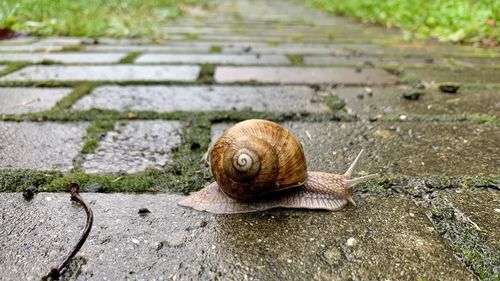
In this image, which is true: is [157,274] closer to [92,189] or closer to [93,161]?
[92,189]

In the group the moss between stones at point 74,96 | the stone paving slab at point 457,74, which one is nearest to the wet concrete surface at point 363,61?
the stone paving slab at point 457,74

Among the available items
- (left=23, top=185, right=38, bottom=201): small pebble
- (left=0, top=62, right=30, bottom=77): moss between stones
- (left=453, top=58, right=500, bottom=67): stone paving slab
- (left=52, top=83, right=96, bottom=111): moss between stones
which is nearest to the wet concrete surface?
(left=453, top=58, right=500, bottom=67): stone paving slab

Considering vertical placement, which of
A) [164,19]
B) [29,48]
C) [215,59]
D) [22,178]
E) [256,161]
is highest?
[256,161]

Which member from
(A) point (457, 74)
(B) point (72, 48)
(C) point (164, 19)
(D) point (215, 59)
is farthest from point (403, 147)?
(C) point (164, 19)

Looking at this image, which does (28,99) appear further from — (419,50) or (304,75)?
(419,50)

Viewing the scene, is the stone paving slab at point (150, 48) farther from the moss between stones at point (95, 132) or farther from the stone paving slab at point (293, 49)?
the moss between stones at point (95, 132)

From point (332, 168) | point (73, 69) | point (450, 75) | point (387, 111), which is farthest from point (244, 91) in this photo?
point (450, 75)

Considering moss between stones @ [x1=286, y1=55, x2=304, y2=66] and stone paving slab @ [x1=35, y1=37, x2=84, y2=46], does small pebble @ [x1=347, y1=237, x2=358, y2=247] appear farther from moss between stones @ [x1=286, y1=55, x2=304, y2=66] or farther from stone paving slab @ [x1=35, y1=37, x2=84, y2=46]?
stone paving slab @ [x1=35, y1=37, x2=84, y2=46]
